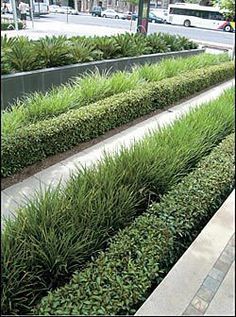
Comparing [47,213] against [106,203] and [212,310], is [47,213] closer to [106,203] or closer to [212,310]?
[106,203]

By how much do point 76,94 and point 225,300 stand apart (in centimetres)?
340

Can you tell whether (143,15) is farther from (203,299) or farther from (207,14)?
Result: (203,299)

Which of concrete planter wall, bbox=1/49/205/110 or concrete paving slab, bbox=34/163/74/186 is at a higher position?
concrete planter wall, bbox=1/49/205/110

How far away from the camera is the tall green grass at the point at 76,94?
3.49 metres

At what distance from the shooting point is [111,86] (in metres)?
4.77

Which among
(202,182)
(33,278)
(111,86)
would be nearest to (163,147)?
(202,182)

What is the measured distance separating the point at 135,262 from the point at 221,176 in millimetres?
1002

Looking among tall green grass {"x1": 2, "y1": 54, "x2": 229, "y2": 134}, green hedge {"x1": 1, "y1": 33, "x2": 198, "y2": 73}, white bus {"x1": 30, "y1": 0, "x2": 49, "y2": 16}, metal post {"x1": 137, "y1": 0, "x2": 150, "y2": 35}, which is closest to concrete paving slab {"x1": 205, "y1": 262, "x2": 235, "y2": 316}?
tall green grass {"x1": 2, "y1": 54, "x2": 229, "y2": 134}

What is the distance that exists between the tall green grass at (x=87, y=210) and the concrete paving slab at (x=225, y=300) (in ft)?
2.38

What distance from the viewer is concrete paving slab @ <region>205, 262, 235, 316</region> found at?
4.43 ft

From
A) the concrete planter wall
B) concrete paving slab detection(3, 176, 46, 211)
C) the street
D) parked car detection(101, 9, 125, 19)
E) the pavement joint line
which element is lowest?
concrete paving slab detection(3, 176, 46, 211)

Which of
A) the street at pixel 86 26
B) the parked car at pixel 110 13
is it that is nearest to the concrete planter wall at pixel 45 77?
the street at pixel 86 26

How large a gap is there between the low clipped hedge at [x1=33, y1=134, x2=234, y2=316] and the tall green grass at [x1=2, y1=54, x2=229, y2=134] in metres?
1.09

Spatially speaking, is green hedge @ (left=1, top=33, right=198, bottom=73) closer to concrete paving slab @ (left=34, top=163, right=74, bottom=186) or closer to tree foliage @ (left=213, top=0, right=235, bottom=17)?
concrete paving slab @ (left=34, top=163, right=74, bottom=186)
